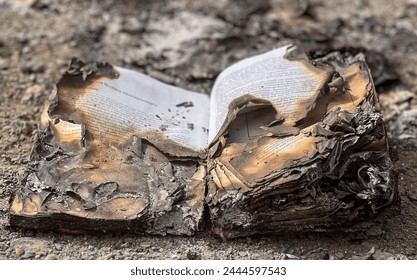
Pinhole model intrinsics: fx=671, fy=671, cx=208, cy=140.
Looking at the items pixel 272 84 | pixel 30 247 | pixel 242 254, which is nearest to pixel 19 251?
pixel 30 247

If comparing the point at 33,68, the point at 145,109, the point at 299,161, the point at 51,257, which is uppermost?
the point at 33,68

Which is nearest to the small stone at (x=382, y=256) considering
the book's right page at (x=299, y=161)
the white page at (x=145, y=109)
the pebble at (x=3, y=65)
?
the book's right page at (x=299, y=161)

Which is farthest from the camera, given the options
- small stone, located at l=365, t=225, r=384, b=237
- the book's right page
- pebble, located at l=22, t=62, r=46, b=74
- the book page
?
pebble, located at l=22, t=62, r=46, b=74

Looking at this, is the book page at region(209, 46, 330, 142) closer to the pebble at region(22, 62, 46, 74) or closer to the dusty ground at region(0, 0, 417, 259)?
the dusty ground at region(0, 0, 417, 259)

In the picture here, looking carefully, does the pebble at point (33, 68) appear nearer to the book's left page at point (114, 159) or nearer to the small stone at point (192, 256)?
the book's left page at point (114, 159)

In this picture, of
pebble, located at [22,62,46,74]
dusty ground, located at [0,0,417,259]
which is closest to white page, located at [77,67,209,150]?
dusty ground, located at [0,0,417,259]

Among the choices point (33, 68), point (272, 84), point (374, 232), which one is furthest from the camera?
point (33, 68)

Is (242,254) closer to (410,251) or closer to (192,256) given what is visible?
(192,256)
